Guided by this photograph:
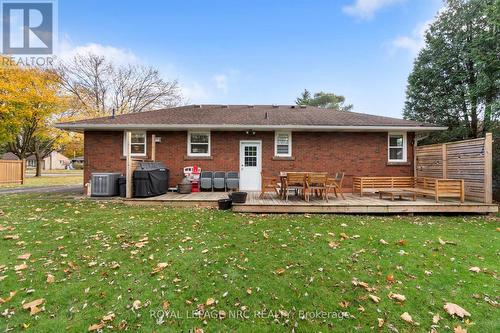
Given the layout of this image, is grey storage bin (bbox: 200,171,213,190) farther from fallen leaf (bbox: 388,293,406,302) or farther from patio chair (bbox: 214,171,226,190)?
fallen leaf (bbox: 388,293,406,302)

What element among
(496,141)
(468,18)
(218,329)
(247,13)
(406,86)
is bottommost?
(218,329)

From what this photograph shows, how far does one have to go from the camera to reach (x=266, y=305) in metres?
2.87

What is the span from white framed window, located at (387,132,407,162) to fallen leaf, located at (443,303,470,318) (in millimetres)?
8971

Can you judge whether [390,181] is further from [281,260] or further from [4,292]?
[4,292]

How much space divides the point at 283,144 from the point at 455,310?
8482mm

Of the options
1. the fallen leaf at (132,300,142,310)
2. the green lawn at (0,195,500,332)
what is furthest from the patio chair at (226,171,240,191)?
the fallen leaf at (132,300,142,310)

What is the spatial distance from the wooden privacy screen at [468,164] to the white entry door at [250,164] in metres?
6.93

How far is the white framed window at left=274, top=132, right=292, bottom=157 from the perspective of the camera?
35.1 ft

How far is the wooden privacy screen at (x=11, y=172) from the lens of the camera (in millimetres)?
15522

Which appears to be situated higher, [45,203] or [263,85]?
[263,85]

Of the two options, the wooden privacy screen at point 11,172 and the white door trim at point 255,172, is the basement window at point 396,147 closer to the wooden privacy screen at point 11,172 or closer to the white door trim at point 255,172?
the white door trim at point 255,172

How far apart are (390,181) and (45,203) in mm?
12833

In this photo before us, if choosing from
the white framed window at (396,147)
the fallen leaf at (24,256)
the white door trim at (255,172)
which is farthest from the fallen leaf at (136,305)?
the white framed window at (396,147)

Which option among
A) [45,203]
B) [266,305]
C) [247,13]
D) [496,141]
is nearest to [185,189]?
[45,203]
